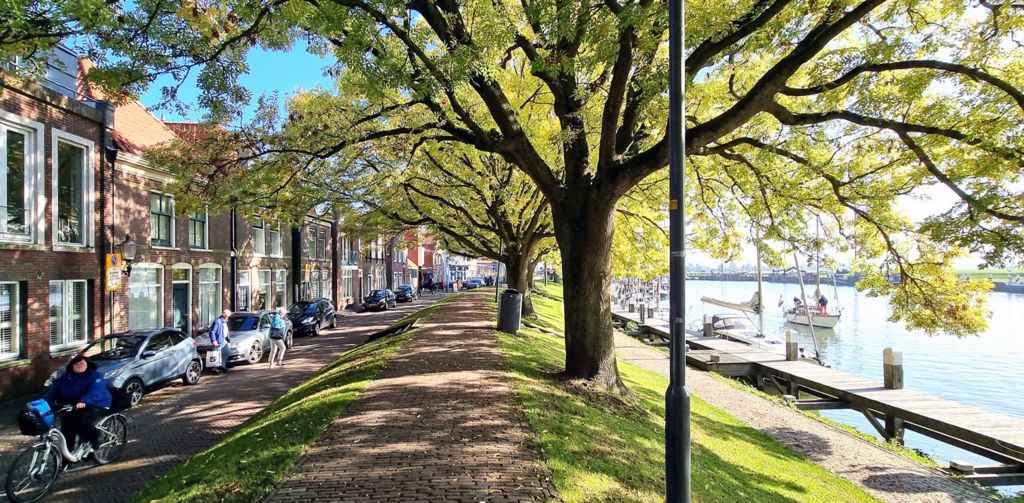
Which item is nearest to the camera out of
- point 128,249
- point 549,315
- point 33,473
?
point 33,473

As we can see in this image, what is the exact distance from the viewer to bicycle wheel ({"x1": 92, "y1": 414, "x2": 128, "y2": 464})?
25.0 feet

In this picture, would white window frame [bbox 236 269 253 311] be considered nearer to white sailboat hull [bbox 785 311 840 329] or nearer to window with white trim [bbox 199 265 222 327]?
window with white trim [bbox 199 265 222 327]

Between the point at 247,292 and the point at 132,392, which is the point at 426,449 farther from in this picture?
the point at 247,292

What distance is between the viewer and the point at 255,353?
1680 cm

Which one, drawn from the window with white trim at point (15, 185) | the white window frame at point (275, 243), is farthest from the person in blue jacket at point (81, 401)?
the white window frame at point (275, 243)

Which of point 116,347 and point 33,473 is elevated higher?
point 116,347

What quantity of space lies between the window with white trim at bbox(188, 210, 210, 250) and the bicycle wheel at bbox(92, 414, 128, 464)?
46.2ft

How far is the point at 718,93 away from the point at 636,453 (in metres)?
7.39

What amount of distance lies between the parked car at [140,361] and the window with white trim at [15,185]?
11.0 feet

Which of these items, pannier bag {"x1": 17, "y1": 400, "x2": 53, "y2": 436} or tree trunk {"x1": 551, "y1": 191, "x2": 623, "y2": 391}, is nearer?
pannier bag {"x1": 17, "y1": 400, "x2": 53, "y2": 436}

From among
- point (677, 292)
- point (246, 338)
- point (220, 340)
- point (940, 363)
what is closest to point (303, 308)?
point (246, 338)

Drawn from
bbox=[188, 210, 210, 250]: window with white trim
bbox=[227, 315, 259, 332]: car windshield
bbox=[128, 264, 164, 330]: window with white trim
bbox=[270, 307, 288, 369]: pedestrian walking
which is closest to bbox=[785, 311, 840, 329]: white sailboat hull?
bbox=[270, 307, 288, 369]: pedestrian walking

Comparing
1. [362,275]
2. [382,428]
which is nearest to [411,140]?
[382,428]

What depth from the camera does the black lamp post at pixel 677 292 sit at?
457 centimetres
